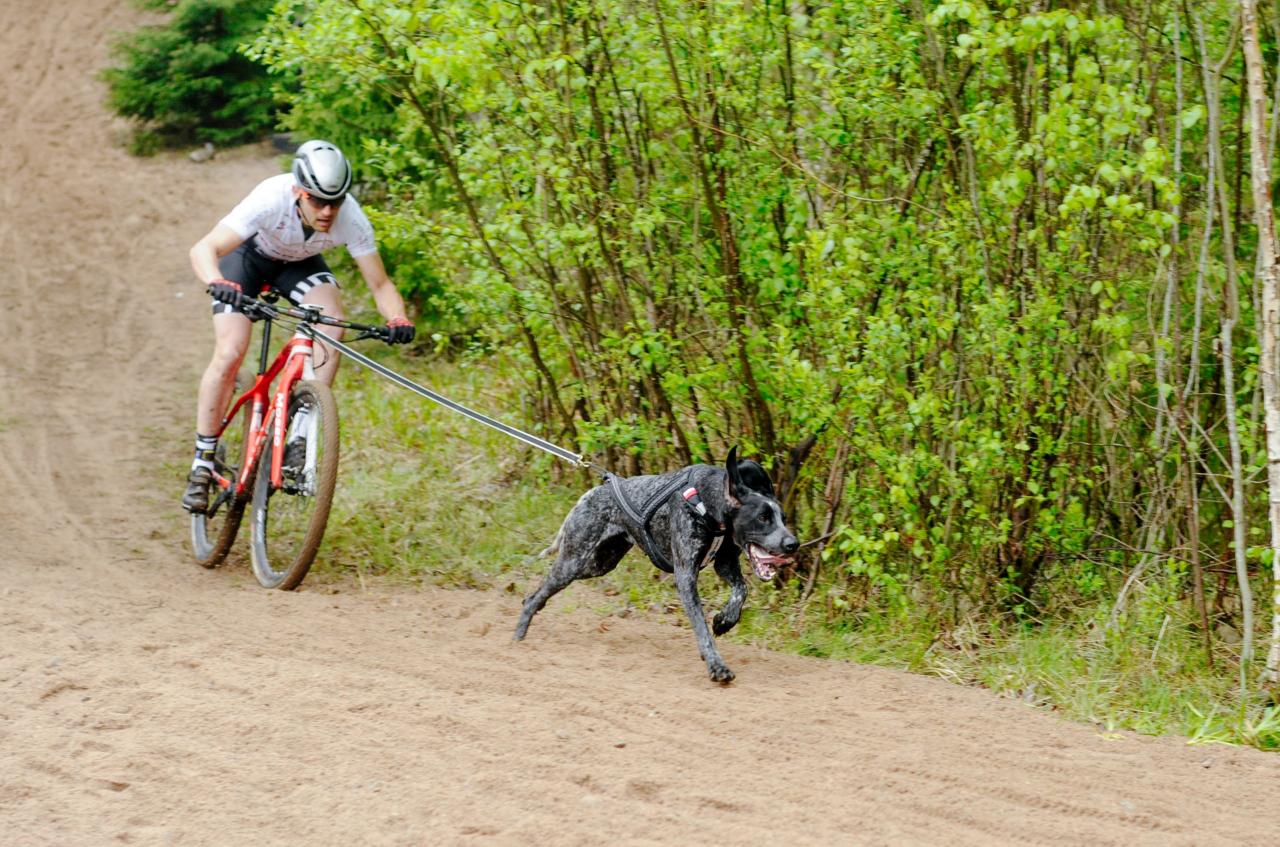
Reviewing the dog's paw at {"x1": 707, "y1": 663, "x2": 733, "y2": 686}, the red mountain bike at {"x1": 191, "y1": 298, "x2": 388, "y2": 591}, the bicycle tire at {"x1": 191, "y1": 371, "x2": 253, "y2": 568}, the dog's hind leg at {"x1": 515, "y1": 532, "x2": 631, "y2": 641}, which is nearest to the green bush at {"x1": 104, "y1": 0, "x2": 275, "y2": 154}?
the bicycle tire at {"x1": 191, "y1": 371, "x2": 253, "y2": 568}

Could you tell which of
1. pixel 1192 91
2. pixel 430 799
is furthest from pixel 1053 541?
pixel 430 799

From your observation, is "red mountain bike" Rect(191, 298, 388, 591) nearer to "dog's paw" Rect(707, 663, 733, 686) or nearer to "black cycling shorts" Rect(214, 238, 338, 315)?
"black cycling shorts" Rect(214, 238, 338, 315)

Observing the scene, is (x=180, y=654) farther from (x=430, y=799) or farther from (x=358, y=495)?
(x=358, y=495)

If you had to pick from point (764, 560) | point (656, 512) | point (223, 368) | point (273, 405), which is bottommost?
point (764, 560)

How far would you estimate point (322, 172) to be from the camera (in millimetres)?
7289

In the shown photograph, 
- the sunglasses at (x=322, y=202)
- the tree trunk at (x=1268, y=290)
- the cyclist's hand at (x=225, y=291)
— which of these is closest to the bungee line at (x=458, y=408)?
the cyclist's hand at (x=225, y=291)

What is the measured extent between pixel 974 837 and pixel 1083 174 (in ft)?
11.3

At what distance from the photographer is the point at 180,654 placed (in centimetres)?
599

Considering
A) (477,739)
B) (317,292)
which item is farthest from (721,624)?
(317,292)

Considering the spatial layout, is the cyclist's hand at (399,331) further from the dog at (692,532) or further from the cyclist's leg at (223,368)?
the dog at (692,532)

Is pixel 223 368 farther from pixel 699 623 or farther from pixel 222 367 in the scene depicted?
pixel 699 623

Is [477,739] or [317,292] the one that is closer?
[477,739]

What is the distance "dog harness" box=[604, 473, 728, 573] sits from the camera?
578 centimetres

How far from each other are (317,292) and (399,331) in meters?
0.80
